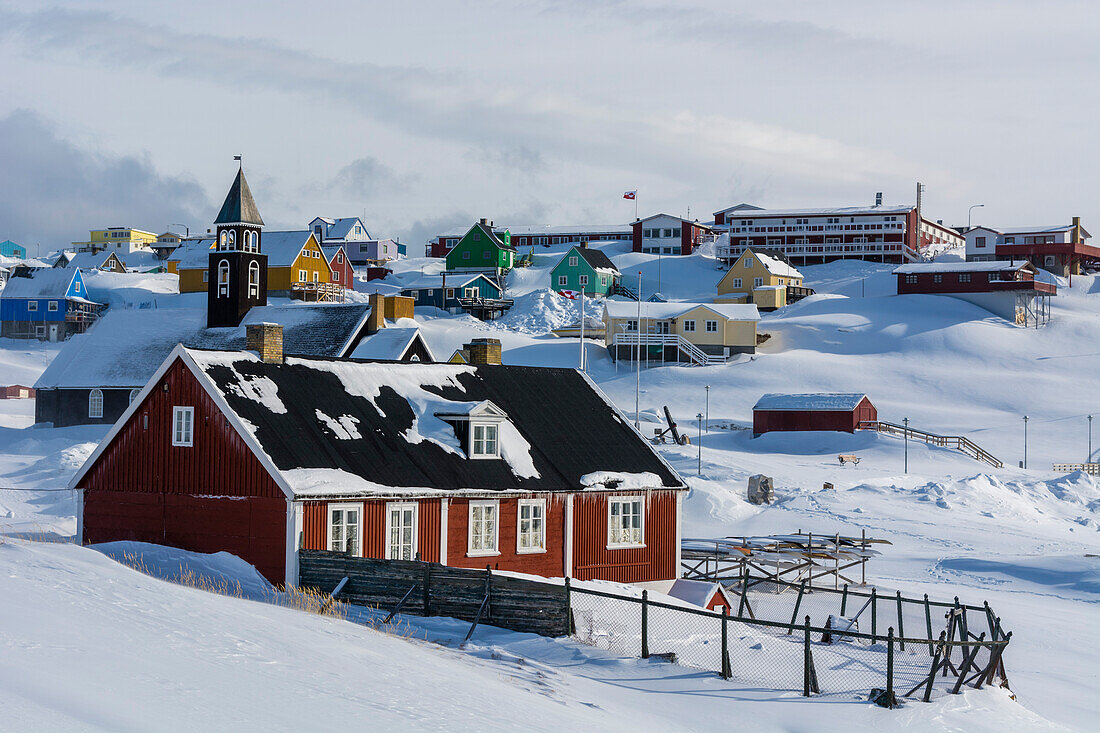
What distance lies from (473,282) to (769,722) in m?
98.8

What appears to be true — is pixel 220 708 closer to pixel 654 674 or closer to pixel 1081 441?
pixel 654 674

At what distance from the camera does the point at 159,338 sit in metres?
66.1

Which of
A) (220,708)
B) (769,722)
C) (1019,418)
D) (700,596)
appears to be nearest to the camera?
(220,708)

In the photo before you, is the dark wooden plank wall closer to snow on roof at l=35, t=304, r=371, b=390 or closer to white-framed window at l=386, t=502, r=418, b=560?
white-framed window at l=386, t=502, r=418, b=560

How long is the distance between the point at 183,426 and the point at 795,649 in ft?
48.9

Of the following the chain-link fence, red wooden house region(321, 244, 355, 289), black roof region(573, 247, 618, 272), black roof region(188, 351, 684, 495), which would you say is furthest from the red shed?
black roof region(573, 247, 618, 272)

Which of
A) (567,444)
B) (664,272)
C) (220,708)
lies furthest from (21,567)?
(664,272)

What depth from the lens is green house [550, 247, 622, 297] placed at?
406 feet

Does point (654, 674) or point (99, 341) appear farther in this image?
point (99, 341)

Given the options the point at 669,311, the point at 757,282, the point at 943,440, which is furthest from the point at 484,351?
the point at 757,282

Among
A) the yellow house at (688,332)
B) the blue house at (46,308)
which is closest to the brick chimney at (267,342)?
the yellow house at (688,332)

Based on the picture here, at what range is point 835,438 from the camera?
71.6 metres

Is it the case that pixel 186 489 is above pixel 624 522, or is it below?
above

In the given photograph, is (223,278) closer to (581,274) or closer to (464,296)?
(464,296)
